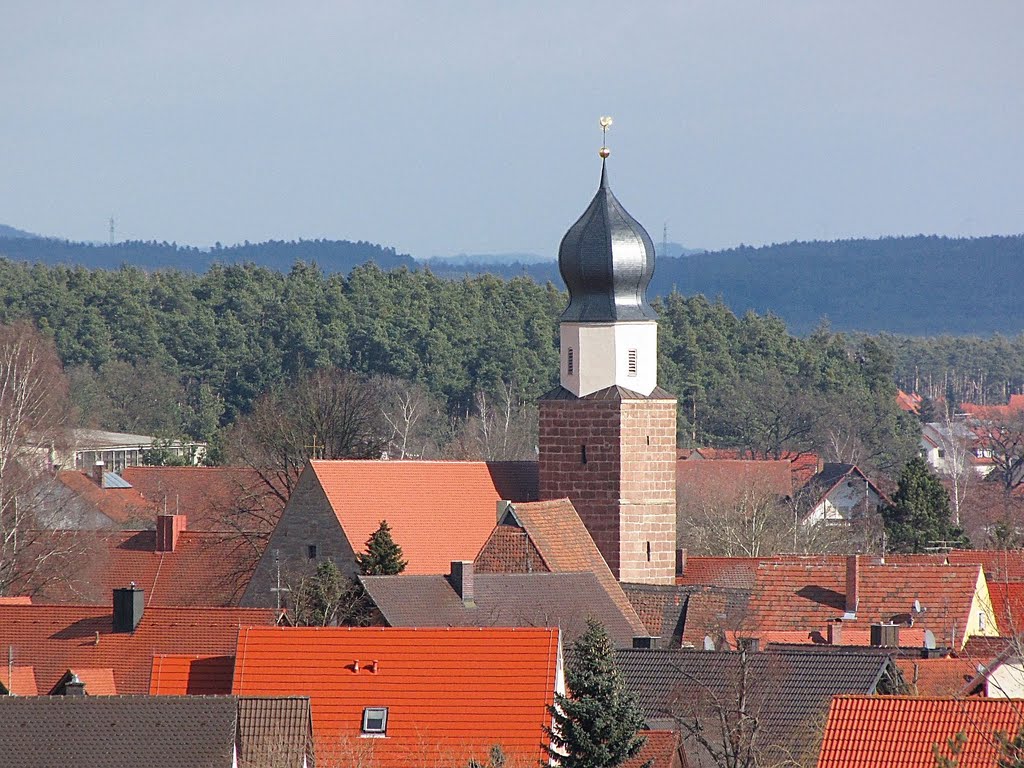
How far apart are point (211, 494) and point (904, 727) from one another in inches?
1935

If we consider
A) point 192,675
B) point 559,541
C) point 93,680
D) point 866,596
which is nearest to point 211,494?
point 559,541

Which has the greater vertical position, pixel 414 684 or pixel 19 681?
pixel 414 684

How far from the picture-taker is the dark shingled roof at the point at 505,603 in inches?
1449

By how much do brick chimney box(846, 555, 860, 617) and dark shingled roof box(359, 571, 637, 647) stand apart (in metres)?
4.99

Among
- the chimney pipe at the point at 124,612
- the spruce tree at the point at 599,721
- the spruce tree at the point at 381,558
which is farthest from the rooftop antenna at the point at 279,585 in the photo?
the spruce tree at the point at 599,721

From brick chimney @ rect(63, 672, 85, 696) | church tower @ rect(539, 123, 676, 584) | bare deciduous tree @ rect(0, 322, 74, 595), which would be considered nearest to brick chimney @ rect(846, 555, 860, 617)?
→ church tower @ rect(539, 123, 676, 584)

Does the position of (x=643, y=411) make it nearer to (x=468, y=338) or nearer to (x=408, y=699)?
(x=408, y=699)

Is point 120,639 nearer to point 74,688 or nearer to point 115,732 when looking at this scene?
point 74,688

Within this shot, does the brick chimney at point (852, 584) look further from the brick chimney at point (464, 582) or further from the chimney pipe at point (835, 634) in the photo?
the brick chimney at point (464, 582)

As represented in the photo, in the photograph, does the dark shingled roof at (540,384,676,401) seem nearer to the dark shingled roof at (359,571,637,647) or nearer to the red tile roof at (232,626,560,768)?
the dark shingled roof at (359,571,637,647)

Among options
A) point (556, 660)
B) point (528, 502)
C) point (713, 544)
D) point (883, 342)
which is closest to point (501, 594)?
point (528, 502)

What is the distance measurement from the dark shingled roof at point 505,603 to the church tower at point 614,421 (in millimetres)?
7068

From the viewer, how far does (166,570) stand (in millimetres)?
51812

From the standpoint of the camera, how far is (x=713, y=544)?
2559 inches
